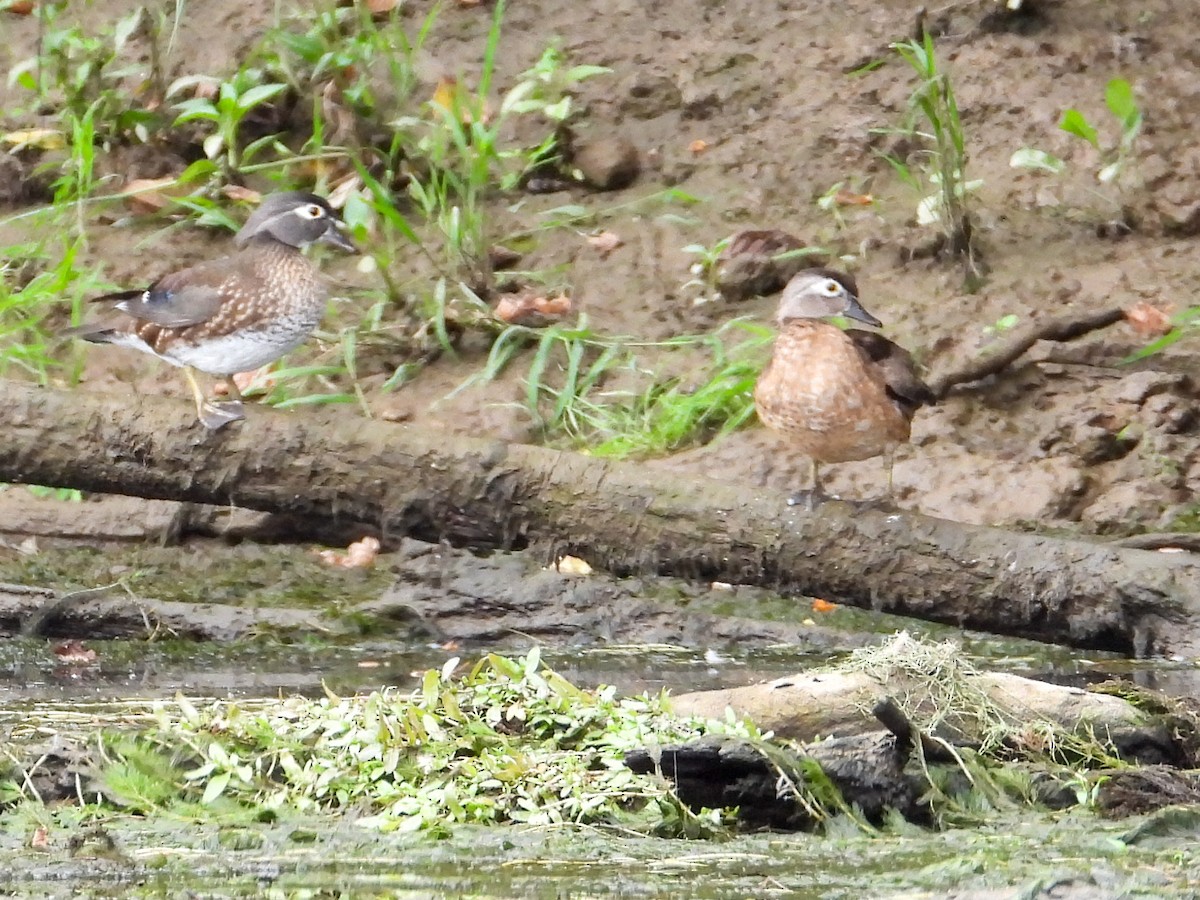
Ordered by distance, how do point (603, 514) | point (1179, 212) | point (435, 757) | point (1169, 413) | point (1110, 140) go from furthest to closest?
point (1110, 140) → point (1179, 212) → point (1169, 413) → point (603, 514) → point (435, 757)

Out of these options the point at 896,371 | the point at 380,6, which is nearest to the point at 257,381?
the point at 380,6

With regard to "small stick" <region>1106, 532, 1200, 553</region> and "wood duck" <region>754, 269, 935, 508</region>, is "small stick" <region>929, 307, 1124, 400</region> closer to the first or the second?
"wood duck" <region>754, 269, 935, 508</region>

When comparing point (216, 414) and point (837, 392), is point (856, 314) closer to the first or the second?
point (837, 392)

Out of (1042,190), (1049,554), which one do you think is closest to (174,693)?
(1049,554)

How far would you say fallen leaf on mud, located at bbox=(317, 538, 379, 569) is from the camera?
690 centimetres

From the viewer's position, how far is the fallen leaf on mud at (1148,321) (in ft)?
24.7

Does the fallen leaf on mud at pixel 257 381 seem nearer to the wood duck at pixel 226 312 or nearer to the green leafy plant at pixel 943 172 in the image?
the wood duck at pixel 226 312

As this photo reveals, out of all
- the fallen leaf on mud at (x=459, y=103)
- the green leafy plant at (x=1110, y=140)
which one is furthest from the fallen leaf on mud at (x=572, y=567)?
the green leafy plant at (x=1110, y=140)

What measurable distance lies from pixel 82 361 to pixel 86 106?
5.89 feet

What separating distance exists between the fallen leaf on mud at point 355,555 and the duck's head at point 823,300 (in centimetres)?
185

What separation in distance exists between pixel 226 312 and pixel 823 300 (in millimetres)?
2114

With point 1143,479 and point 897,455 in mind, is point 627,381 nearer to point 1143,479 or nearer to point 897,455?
point 897,455

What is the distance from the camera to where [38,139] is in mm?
9211

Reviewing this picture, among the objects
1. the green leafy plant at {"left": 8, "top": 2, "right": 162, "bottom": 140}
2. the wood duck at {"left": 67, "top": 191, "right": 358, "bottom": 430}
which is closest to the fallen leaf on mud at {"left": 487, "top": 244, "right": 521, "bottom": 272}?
the green leafy plant at {"left": 8, "top": 2, "right": 162, "bottom": 140}
